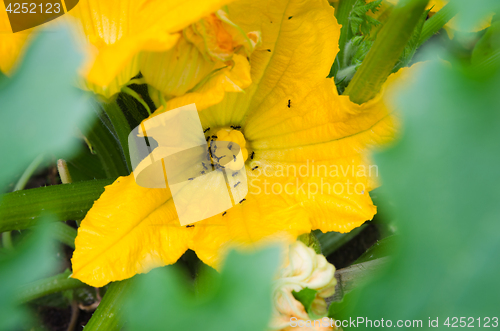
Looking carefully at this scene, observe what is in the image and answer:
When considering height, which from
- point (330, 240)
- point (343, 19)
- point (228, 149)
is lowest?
point (330, 240)

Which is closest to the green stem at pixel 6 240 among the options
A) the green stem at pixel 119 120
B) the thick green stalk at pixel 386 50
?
the green stem at pixel 119 120

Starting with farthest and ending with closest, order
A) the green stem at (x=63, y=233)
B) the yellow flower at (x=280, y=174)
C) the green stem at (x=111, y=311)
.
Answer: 1. the green stem at (x=63, y=233)
2. the green stem at (x=111, y=311)
3. the yellow flower at (x=280, y=174)

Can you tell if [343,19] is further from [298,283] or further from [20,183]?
[20,183]

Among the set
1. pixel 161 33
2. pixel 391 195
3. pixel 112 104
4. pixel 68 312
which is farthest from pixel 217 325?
pixel 68 312

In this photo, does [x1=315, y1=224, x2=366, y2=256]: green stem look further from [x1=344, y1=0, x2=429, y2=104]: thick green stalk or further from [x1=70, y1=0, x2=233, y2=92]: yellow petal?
[x1=70, y1=0, x2=233, y2=92]: yellow petal

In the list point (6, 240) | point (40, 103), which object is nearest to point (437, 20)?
point (40, 103)

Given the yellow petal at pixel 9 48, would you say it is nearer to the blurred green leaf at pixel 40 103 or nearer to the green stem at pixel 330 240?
the blurred green leaf at pixel 40 103
